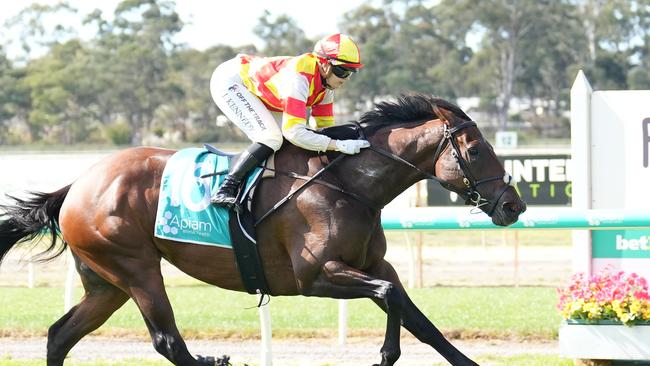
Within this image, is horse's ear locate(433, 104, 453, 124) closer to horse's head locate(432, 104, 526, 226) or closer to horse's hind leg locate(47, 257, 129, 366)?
horse's head locate(432, 104, 526, 226)

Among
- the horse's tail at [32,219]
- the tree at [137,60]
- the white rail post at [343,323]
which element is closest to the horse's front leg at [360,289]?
the horse's tail at [32,219]

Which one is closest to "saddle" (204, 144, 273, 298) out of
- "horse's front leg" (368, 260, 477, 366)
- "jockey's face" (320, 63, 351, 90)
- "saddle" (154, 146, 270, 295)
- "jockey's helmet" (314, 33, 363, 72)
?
"saddle" (154, 146, 270, 295)

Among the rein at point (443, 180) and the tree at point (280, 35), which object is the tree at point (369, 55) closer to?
the tree at point (280, 35)

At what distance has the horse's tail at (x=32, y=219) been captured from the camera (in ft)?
20.6

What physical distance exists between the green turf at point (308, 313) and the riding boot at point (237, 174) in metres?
2.59

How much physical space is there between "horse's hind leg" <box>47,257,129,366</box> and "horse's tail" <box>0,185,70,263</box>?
0.91ft

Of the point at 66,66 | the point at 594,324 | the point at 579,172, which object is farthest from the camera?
the point at 66,66

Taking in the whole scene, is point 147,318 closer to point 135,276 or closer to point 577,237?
point 135,276

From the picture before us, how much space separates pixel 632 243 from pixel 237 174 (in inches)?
118

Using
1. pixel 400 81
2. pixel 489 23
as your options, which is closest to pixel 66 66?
pixel 400 81

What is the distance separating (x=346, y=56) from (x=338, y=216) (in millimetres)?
829

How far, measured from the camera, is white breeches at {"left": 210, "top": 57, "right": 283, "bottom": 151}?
226 inches

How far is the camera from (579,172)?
7.17 m

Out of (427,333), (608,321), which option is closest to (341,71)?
(427,333)
